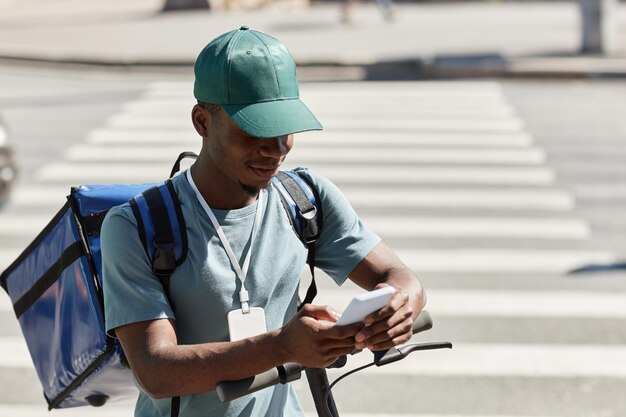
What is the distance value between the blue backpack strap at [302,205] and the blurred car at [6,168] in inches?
320

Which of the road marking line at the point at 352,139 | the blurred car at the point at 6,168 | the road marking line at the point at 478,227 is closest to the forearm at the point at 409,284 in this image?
the road marking line at the point at 478,227

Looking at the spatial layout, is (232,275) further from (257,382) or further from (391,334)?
(391,334)

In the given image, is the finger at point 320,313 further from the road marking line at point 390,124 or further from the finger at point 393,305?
the road marking line at point 390,124

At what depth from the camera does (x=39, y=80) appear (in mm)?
19875

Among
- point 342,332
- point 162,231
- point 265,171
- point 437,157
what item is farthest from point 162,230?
point 437,157

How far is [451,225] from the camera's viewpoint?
10.3 m

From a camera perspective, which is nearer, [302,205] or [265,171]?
[265,171]

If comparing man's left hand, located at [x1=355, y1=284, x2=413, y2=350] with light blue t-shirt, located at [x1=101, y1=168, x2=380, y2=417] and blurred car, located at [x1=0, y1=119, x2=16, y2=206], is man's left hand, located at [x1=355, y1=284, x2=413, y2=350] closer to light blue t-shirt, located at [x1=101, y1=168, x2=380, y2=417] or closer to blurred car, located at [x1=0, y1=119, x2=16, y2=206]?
light blue t-shirt, located at [x1=101, y1=168, x2=380, y2=417]

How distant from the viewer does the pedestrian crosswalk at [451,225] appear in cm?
673

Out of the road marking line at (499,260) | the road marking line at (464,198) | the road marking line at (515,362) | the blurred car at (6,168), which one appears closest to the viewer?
the road marking line at (515,362)

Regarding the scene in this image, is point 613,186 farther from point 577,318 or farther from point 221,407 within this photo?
point 221,407

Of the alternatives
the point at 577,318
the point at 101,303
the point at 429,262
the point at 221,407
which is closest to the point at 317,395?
the point at 221,407

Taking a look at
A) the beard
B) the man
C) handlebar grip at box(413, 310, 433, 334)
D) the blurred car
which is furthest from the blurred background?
the beard

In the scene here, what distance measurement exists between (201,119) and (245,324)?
19.8 inches
